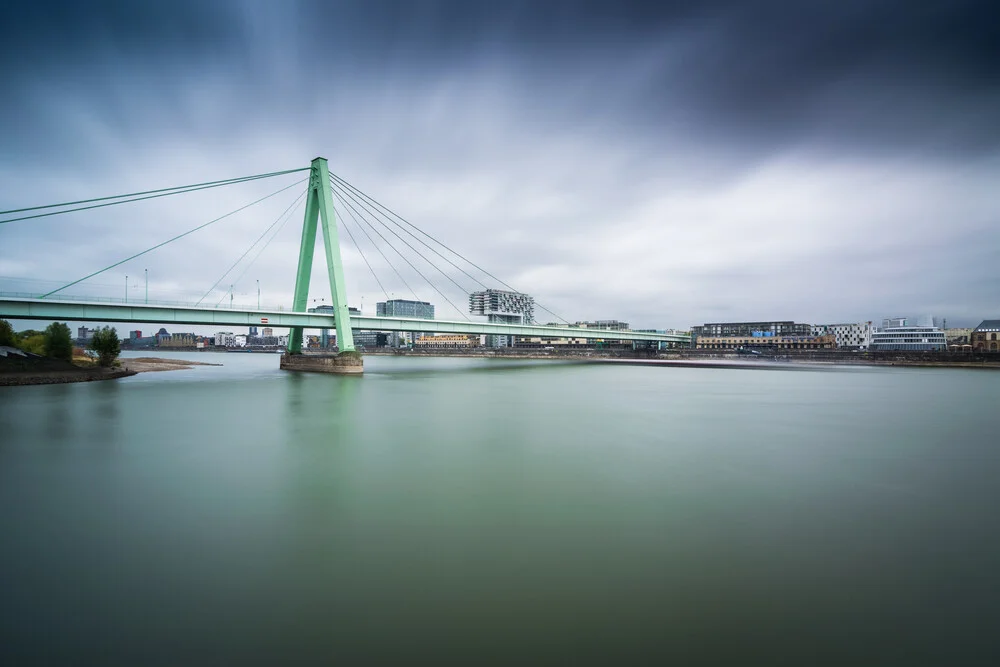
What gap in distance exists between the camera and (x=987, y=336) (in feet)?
277

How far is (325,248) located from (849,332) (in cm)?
14243

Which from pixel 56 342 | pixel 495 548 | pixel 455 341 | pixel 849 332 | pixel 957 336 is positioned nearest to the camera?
pixel 495 548

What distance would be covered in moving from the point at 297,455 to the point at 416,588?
688 cm

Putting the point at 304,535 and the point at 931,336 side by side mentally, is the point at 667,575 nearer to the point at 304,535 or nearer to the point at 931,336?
the point at 304,535

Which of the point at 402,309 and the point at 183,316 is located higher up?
the point at 402,309

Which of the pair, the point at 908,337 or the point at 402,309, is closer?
the point at 908,337

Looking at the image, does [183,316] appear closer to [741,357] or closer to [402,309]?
[741,357]

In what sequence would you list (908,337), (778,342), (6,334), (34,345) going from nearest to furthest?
(6,334), (34,345), (908,337), (778,342)

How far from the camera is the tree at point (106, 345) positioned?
31.8 m

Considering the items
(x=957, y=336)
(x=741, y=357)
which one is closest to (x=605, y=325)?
(x=741, y=357)

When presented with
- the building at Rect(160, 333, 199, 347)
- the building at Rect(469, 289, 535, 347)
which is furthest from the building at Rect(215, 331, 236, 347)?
the building at Rect(469, 289, 535, 347)

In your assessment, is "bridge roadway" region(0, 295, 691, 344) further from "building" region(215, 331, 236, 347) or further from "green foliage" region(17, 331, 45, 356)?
"building" region(215, 331, 236, 347)

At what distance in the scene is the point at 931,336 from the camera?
92125mm

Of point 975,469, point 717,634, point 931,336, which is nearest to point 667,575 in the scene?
point 717,634
